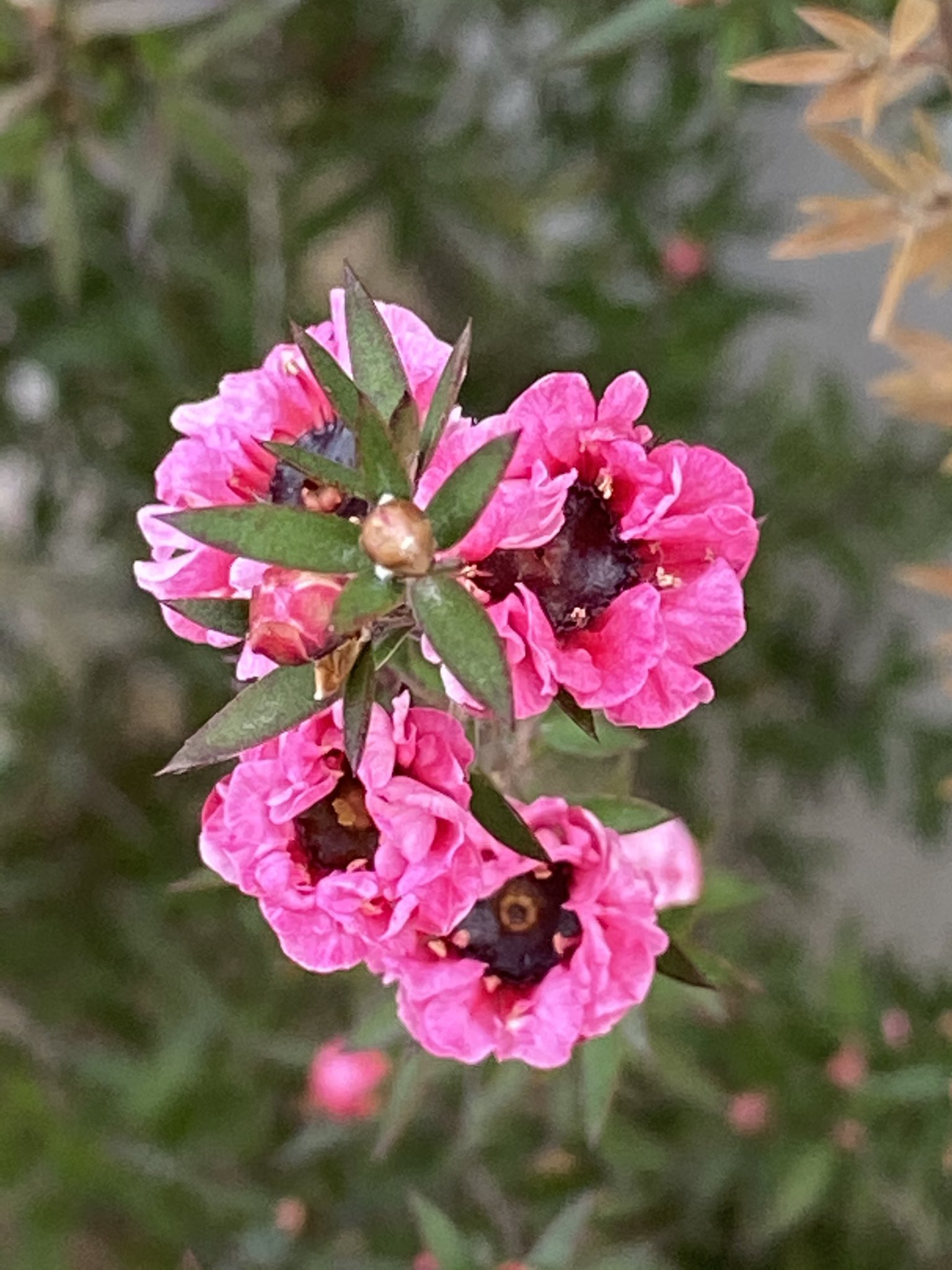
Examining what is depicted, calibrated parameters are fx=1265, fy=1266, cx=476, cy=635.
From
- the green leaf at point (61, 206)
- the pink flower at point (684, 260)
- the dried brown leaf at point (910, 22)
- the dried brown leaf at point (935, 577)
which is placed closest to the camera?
the dried brown leaf at point (910, 22)

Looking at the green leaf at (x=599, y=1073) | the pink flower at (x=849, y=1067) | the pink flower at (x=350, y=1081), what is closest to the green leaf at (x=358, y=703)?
the green leaf at (x=599, y=1073)

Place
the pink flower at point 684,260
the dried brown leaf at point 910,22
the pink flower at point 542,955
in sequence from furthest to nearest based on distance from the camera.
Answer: the pink flower at point 684,260
the dried brown leaf at point 910,22
the pink flower at point 542,955

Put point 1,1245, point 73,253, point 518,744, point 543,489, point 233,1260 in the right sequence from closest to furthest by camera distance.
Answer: point 543,489, point 518,744, point 73,253, point 233,1260, point 1,1245

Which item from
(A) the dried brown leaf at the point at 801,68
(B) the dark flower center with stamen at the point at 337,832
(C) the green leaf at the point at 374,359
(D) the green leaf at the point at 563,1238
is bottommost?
(D) the green leaf at the point at 563,1238

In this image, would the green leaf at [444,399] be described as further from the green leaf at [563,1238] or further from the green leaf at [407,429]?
the green leaf at [563,1238]

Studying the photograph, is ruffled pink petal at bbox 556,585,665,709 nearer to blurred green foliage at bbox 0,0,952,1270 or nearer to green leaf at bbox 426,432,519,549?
green leaf at bbox 426,432,519,549

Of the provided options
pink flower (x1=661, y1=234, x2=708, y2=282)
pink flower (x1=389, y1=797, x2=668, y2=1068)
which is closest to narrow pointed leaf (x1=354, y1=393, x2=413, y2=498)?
pink flower (x1=389, y1=797, x2=668, y2=1068)

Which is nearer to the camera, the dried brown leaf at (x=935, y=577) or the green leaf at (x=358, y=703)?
the green leaf at (x=358, y=703)

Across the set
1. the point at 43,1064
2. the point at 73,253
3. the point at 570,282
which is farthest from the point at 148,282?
the point at 43,1064

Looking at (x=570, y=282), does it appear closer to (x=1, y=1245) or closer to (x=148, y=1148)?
(x=148, y=1148)
